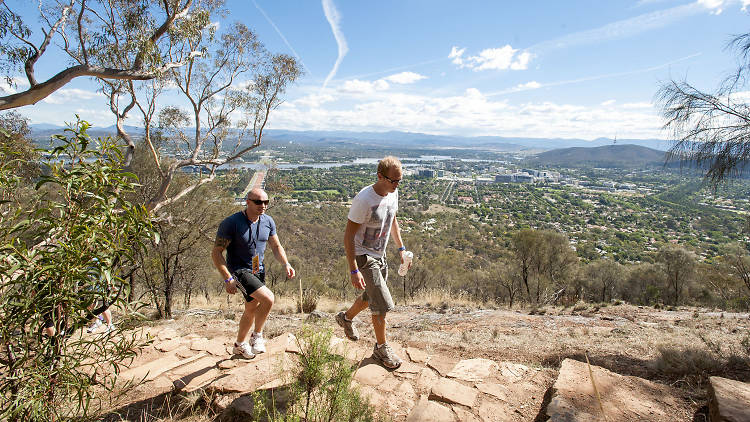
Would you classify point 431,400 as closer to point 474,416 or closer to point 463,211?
point 474,416

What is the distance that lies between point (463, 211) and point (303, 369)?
190 feet

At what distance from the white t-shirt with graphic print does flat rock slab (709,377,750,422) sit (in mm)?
2319

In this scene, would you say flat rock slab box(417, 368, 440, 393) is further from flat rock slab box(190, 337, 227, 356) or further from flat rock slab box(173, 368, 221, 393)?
flat rock slab box(190, 337, 227, 356)

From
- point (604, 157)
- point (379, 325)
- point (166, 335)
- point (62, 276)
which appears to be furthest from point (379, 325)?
point (604, 157)

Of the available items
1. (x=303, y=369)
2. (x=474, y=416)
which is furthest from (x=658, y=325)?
(x=303, y=369)

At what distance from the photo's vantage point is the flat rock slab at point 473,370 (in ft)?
9.59

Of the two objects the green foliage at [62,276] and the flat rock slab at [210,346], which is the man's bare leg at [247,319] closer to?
the flat rock slab at [210,346]

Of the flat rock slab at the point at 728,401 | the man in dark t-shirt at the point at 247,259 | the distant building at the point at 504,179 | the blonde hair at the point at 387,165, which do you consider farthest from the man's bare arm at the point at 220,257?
the distant building at the point at 504,179

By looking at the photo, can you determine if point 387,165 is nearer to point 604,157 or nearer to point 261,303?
point 261,303

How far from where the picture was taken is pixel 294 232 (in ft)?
92.0

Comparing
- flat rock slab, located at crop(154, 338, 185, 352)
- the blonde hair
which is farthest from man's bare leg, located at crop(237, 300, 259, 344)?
the blonde hair

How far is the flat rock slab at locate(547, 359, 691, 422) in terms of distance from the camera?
2.22 meters

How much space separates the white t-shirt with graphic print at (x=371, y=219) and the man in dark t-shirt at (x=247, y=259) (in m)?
0.69

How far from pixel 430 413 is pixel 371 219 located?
1.48 m
